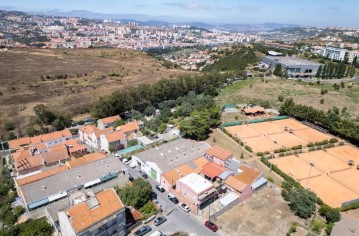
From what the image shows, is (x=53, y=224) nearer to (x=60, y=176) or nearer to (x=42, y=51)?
(x=60, y=176)

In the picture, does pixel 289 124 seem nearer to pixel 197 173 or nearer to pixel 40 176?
pixel 197 173

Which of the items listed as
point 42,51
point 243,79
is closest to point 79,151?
point 243,79

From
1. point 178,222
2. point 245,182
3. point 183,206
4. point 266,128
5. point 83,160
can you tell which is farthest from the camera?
point 266,128

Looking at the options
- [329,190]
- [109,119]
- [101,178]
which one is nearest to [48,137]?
[109,119]

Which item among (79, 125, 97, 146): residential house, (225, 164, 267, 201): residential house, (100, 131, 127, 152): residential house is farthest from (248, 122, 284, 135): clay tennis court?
(79, 125, 97, 146): residential house

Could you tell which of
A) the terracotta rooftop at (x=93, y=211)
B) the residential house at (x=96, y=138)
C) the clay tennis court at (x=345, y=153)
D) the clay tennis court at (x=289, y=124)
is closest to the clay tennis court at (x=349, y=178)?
the clay tennis court at (x=345, y=153)

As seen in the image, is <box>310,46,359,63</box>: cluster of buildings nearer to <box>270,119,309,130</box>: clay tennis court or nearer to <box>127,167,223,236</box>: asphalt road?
<box>270,119,309,130</box>: clay tennis court
